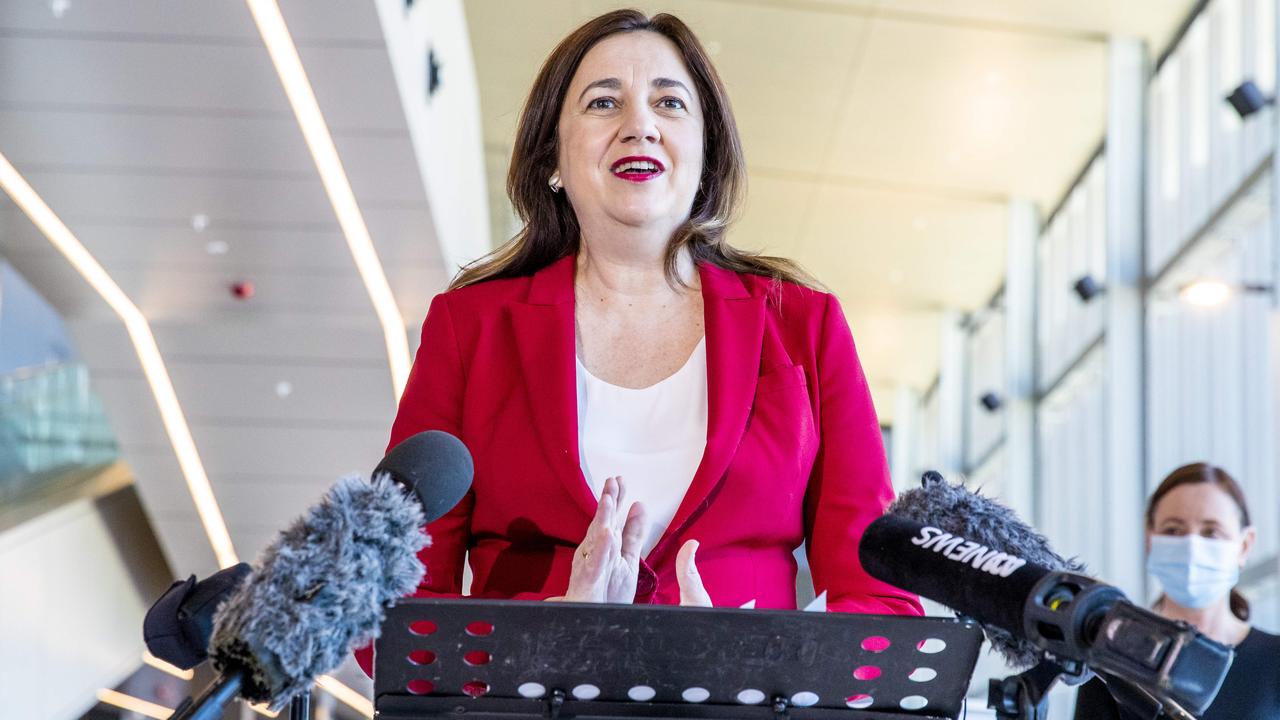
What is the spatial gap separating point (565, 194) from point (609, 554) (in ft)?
2.56

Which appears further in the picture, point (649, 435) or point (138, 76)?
point (138, 76)

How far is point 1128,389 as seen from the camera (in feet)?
31.0

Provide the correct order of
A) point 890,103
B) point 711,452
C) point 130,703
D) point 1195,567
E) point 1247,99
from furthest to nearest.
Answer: point 130,703 → point 890,103 → point 1247,99 → point 1195,567 → point 711,452

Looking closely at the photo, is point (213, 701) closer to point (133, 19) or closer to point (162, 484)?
point (133, 19)

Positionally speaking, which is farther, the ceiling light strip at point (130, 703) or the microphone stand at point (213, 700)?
the ceiling light strip at point (130, 703)

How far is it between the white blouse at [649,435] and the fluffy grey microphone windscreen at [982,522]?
1.67 ft

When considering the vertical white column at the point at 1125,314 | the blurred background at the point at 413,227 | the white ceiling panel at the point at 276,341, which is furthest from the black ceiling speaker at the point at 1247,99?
the white ceiling panel at the point at 276,341

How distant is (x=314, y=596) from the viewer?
1112 mm

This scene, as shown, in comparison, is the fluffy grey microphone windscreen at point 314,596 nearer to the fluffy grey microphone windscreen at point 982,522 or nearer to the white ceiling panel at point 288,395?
the fluffy grey microphone windscreen at point 982,522

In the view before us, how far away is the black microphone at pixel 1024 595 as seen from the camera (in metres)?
0.94

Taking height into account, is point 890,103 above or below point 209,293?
above

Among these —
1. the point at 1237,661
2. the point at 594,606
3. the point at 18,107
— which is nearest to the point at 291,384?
the point at 18,107

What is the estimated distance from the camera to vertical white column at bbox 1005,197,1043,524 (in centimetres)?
1273

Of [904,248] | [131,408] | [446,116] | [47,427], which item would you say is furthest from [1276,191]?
[47,427]
